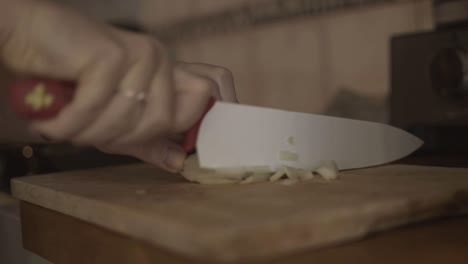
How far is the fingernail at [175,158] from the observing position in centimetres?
72

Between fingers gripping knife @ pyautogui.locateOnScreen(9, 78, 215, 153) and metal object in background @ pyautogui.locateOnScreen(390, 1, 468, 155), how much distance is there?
60 cm

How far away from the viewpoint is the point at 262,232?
0.47m

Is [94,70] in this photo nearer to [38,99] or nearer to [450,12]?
[38,99]

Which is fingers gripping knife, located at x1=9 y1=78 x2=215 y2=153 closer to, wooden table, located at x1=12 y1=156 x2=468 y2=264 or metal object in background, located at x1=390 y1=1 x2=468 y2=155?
wooden table, located at x1=12 y1=156 x2=468 y2=264

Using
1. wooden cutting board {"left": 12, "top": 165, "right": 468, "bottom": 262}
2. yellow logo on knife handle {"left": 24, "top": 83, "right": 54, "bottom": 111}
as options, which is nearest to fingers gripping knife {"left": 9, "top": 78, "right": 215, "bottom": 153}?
yellow logo on knife handle {"left": 24, "top": 83, "right": 54, "bottom": 111}

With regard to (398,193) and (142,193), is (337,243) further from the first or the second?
(142,193)

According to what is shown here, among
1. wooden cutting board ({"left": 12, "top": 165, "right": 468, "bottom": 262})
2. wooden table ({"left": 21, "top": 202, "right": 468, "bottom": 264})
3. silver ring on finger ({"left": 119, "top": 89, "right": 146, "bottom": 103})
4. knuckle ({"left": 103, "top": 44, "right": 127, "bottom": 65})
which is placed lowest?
wooden table ({"left": 21, "top": 202, "right": 468, "bottom": 264})

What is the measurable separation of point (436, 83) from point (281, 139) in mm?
343

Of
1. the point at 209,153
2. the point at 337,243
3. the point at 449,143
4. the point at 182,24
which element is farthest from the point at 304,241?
the point at 182,24

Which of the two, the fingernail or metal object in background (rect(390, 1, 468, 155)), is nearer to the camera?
the fingernail

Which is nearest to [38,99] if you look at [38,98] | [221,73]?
[38,98]

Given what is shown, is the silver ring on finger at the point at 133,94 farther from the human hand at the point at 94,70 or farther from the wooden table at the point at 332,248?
the wooden table at the point at 332,248

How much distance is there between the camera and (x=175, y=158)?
2.35ft

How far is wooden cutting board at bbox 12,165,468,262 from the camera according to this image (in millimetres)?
468
